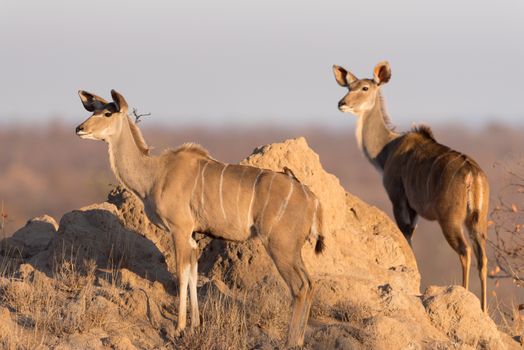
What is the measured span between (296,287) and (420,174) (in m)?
3.30

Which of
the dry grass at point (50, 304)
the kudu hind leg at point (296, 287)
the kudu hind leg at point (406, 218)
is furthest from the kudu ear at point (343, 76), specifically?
the kudu hind leg at point (296, 287)

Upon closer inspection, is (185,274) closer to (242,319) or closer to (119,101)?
(242,319)

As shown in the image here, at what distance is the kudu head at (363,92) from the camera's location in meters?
13.5

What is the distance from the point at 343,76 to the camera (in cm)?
1405

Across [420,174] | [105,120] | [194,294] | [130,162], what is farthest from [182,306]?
[420,174]

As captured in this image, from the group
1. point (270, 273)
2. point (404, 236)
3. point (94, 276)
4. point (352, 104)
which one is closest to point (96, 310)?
point (94, 276)

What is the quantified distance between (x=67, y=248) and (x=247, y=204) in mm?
2138

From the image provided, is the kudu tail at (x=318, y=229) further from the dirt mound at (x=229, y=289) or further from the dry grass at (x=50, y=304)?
the dry grass at (x=50, y=304)

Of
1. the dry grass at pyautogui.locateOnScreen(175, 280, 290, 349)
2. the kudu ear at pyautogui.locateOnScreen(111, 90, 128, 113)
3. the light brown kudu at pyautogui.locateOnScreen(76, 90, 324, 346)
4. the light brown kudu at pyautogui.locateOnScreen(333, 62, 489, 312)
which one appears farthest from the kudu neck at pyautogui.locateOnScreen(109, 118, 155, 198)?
the light brown kudu at pyautogui.locateOnScreen(333, 62, 489, 312)

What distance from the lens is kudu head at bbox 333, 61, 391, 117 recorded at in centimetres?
1349

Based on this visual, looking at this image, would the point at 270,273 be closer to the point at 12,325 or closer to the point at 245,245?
the point at 245,245

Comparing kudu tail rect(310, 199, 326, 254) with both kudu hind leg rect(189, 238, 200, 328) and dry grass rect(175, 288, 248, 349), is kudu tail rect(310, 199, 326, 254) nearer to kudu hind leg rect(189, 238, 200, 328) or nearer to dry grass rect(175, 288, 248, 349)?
dry grass rect(175, 288, 248, 349)

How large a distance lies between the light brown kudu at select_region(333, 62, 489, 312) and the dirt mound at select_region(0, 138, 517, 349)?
530mm

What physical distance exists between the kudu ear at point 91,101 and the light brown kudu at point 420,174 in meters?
3.63
